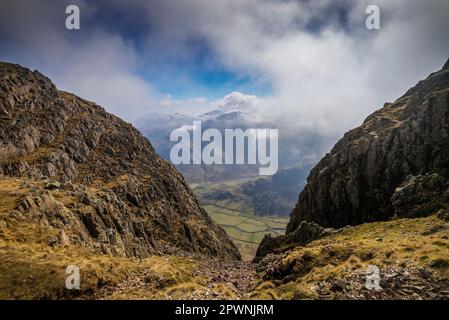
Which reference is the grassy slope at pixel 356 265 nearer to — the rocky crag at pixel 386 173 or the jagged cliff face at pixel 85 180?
the rocky crag at pixel 386 173

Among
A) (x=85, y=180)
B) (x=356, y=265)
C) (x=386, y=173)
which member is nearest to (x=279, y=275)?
(x=356, y=265)

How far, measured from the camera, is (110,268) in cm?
3641

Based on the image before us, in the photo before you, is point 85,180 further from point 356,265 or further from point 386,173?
point 386,173

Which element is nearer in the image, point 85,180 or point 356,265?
point 356,265

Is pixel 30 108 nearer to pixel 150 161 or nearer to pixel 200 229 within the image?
pixel 150 161

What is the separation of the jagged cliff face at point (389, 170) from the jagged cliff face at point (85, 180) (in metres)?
43.5

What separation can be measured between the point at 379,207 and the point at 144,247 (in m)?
58.2

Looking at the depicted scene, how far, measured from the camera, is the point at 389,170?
78500mm

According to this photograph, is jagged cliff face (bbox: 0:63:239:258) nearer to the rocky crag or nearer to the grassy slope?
the grassy slope

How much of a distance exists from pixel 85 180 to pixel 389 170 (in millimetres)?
82343

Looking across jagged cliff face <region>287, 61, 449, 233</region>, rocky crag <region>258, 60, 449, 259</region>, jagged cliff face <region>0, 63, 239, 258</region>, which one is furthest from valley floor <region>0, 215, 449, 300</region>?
jagged cliff face <region>287, 61, 449, 233</region>

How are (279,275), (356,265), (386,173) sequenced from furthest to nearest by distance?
(386,173)
(279,275)
(356,265)

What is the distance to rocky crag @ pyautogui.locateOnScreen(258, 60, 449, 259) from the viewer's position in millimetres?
63625
